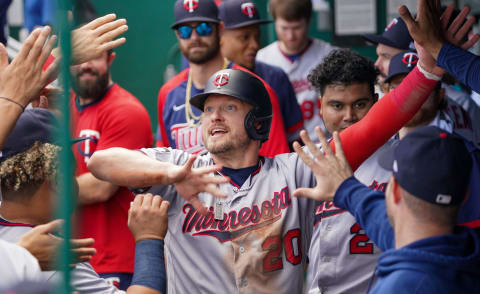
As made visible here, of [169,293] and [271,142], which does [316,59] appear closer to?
[271,142]

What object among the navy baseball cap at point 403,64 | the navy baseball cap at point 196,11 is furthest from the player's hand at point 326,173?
the navy baseball cap at point 196,11

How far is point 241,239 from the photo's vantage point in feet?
8.54

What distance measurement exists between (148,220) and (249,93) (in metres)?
0.83

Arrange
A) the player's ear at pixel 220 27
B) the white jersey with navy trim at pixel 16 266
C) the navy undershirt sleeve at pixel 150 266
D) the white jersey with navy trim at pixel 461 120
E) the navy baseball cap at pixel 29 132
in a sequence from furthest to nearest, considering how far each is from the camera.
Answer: the player's ear at pixel 220 27
the white jersey with navy trim at pixel 461 120
the navy baseball cap at pixel 29 132
the navy undershirt sleeve at pixel 150 266
the white jersey with navy trim at pixel 16 266

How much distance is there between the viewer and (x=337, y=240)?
113 inches

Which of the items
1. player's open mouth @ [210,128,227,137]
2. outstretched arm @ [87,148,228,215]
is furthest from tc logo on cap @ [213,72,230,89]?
outstretched arm @ [87,148,228,215]

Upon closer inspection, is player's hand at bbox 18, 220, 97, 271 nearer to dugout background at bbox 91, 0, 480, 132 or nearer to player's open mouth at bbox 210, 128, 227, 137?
player's open mouth at bbox 210, 128, 227, 137

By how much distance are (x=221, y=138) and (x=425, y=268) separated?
118cm

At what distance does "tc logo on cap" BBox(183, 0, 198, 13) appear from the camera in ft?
13.3

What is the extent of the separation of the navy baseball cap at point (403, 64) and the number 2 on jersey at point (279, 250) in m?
1.20

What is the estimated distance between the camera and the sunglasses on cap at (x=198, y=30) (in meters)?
4.06

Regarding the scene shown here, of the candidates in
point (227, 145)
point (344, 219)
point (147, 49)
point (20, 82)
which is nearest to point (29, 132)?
point (20, 82)

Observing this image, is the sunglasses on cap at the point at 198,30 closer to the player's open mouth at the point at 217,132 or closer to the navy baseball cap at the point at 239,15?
the navy baseball cap at the point at 239,15

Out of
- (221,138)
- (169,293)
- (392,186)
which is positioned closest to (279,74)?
(221,138)
